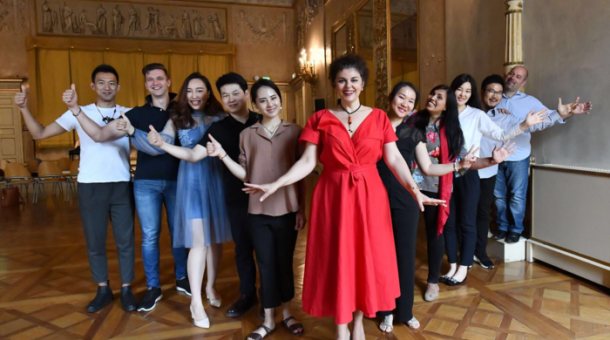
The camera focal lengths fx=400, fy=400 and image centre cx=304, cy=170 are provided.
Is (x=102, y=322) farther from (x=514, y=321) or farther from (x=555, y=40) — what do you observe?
(x=555, y=40)

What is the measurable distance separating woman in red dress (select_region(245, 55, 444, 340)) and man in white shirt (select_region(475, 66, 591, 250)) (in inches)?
76.0

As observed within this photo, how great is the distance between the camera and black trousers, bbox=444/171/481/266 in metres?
3.35

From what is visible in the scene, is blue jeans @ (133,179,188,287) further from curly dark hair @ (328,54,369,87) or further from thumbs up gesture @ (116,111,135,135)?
curly dark hair @ (328,54,369,87)

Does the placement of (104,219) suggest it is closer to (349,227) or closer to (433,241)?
(349,227)

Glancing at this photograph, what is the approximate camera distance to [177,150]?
8.01 ft

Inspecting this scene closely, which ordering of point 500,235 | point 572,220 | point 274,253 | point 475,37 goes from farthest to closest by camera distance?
point 475,37
point 500,235
point 572,220
point 274,253

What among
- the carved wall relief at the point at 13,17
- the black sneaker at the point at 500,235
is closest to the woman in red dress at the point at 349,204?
the black sneaker at the point at 500,235

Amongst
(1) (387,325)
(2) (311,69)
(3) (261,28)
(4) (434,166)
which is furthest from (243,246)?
(3) (261,28)

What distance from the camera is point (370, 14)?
26.4 ft

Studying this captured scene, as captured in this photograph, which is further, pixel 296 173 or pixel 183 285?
pixel 183 285

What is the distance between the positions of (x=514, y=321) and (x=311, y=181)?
8.68 metres

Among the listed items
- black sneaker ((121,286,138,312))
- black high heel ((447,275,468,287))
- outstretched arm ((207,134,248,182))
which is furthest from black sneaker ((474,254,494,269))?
black sneaker ((121,286,138,312))

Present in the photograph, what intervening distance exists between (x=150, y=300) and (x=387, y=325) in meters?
1.81

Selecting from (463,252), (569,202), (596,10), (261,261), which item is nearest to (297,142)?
(261,261)
